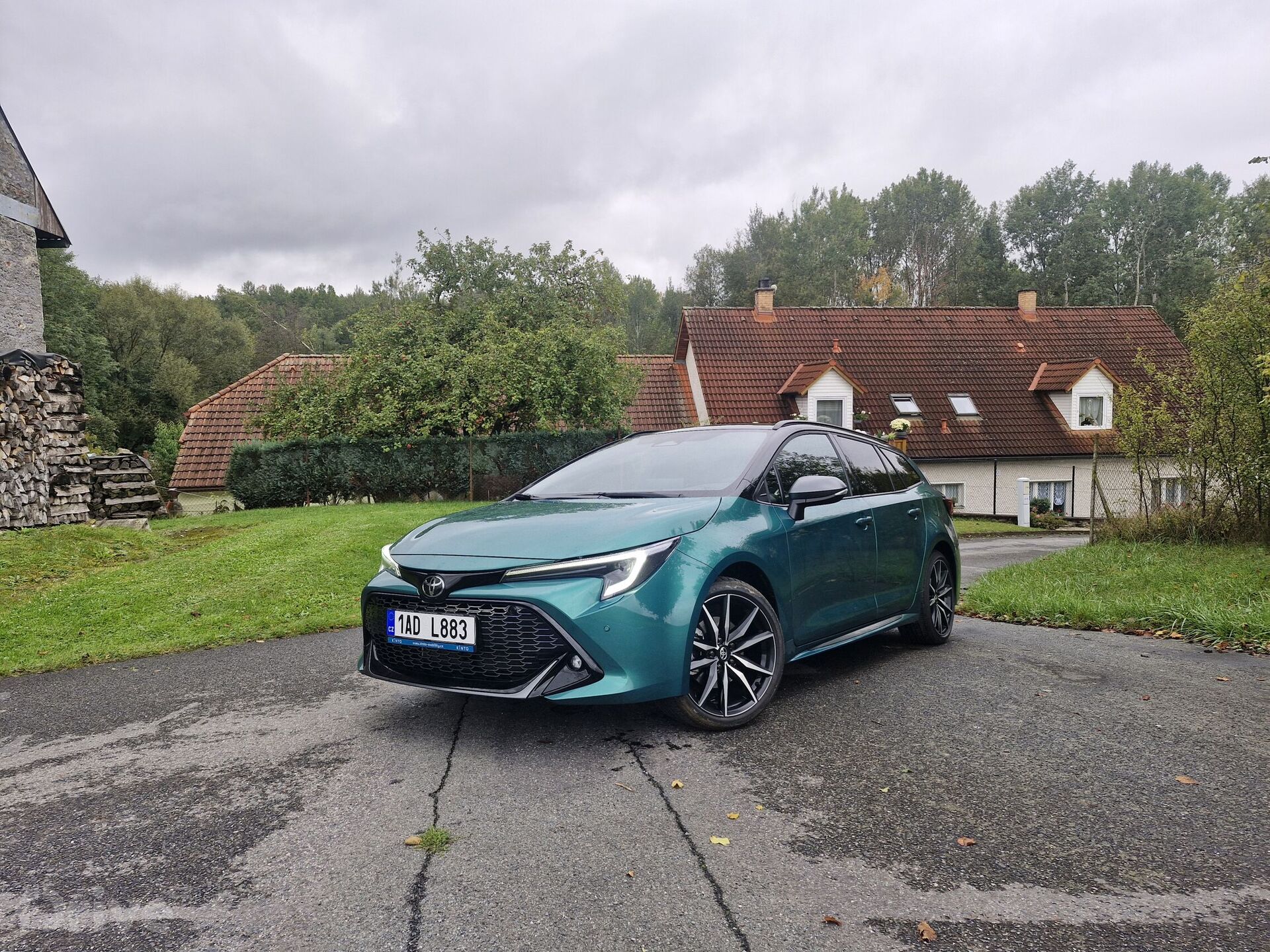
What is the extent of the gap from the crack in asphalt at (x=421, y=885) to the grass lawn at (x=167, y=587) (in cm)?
400

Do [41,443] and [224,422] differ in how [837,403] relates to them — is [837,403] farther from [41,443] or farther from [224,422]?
[41,443]

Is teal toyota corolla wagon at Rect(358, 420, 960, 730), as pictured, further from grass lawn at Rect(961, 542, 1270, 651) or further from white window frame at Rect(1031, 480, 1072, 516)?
white window frame at Rect(1031, 480, 1072, 516)

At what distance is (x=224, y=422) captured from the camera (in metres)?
24.7

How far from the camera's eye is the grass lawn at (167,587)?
668 centimetres

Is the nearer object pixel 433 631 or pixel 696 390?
pixel 433 631

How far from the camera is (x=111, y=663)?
6.02 m

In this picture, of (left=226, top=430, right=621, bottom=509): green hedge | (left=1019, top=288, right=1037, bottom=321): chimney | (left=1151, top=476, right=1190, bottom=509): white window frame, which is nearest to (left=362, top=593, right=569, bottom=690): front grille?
(left=1151, top=476, right=1190, bottom=509): white window frame

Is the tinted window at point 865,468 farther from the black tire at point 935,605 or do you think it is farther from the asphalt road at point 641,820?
the asphalt road at point 641,820

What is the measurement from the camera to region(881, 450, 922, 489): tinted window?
19.8ft

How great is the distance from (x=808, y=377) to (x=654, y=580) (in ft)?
77.6

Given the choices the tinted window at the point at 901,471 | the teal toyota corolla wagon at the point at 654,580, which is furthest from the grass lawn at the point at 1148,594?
the teal toyota corolla wagon at the point at 654,580

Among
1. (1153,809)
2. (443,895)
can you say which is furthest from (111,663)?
(1153,809)

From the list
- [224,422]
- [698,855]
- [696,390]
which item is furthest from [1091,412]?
[698,855]

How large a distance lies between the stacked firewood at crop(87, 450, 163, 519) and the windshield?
12.1 metres
